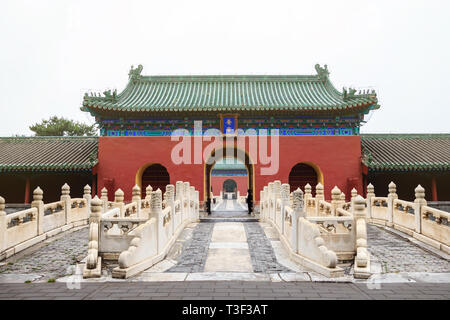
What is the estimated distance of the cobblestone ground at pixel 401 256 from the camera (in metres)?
6.38

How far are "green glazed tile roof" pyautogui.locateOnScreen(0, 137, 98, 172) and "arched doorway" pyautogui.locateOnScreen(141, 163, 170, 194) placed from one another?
242 centimetres

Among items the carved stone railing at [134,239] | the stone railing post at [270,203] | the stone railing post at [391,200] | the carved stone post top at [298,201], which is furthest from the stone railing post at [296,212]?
the stone railing post at [391,200]

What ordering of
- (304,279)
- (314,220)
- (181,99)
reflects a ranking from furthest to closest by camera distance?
(181,99) < (314,220) < (304,279)

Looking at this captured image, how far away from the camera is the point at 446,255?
23.5 feet

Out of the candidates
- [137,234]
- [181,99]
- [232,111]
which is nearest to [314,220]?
[137,234]

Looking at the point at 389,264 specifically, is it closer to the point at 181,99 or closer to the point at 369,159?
the point at 369,159

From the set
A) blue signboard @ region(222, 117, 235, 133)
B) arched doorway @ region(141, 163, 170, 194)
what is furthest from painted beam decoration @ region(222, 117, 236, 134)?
arched doorway @ region(141, 163, 170, 194)

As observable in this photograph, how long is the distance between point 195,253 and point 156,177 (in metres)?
9.64

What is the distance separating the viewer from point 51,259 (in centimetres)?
711

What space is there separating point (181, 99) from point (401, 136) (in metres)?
11.0

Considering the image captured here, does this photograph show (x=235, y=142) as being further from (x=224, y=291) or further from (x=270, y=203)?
(x=224, y=291)
